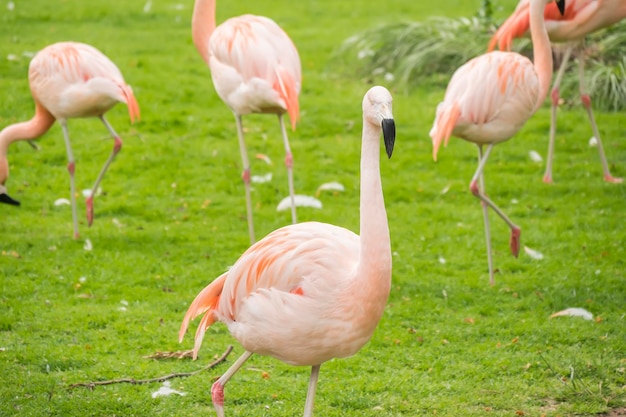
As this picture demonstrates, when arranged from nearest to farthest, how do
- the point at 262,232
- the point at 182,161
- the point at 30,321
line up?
the point at 30,321
the point at 262,232
the point at 182,161

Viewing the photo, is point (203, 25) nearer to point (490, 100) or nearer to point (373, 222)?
point (490, 100)

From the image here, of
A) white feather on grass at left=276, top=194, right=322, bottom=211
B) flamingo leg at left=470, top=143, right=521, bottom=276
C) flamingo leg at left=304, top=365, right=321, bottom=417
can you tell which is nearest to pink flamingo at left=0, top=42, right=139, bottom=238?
white feather on grass at left=276, top=194, right=322, bottom=211

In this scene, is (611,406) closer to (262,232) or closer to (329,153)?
(262,232)

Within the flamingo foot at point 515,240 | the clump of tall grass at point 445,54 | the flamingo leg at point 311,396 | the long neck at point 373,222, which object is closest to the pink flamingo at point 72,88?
the flamingo foot at point 515,240

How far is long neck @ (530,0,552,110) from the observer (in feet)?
20.6

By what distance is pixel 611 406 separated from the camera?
184 inches

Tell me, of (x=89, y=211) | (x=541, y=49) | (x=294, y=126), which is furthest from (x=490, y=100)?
(x=89, y=211)

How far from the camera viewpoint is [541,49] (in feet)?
20.9

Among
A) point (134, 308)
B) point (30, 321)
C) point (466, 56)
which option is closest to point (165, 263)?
point (134, 308)

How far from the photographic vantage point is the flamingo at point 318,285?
360 cm

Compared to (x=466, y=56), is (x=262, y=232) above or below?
below

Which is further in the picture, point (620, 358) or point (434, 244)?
point (434, 244)

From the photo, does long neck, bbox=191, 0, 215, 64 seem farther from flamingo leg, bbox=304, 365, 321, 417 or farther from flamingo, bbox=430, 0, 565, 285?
flamingo leg, bbox=304, 365, 321, 417

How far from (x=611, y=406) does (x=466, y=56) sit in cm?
650
